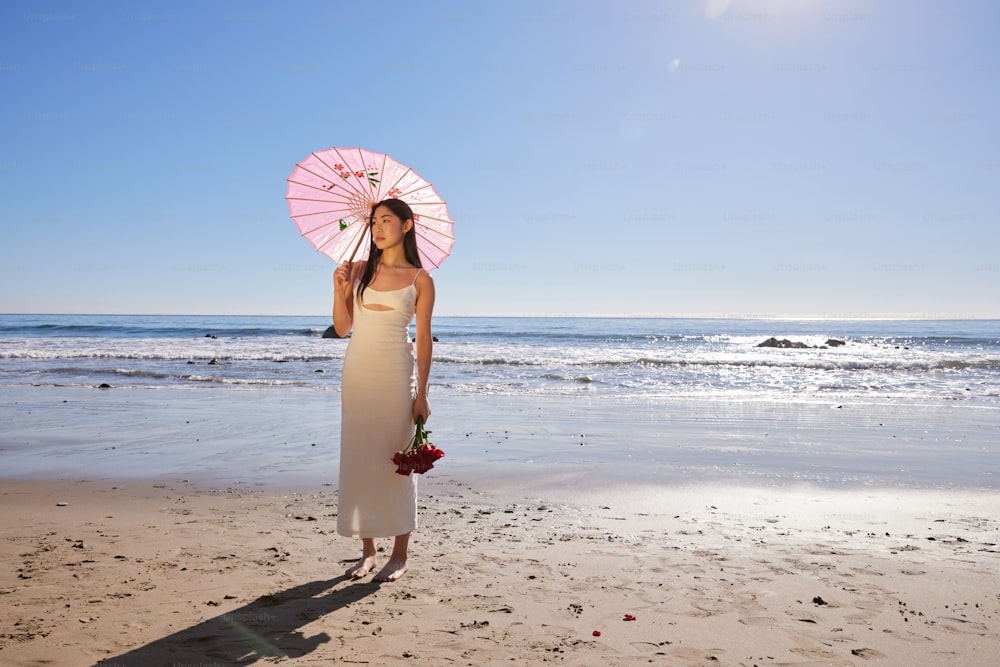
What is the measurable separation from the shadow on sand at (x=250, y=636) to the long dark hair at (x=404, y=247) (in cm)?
185

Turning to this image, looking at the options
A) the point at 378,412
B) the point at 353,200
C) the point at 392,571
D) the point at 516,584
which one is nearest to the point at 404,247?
the point at 353,200

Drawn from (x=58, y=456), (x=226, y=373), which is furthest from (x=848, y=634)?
(x=226, y=373)

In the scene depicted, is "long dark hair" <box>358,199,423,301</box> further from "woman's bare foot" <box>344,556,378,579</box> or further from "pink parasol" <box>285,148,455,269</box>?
"woman's bare foot" <box>344,556,378,579</box>

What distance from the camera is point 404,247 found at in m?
4.29

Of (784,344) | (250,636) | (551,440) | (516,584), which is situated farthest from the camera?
(784,344)

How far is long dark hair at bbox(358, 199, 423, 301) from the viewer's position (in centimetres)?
424

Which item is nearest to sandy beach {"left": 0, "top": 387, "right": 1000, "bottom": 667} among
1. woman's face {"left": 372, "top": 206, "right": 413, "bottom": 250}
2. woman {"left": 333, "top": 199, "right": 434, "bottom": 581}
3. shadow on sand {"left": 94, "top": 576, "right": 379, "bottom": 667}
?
shadow on sand {"left": 94, "top": 576, "right": 379, "bottom": 667}

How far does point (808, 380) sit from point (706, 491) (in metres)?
14.4

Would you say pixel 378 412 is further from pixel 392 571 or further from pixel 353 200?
pixel 353 200

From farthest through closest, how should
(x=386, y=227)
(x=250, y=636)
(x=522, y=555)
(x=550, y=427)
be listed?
(x=550, y=427) < (x=522, y=555) < (x=386, y=227) < (x=250, y=636)

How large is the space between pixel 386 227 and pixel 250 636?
248cm

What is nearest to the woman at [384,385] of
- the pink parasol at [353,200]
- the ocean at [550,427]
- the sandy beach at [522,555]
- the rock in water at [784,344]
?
the pink parasol at [353,200]

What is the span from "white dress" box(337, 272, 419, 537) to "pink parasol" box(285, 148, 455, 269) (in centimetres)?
67

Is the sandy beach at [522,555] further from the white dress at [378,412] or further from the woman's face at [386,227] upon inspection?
the woman's face at [386,227]
